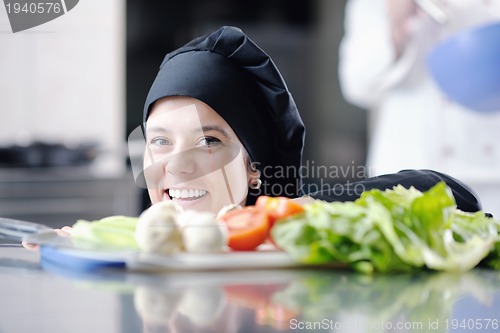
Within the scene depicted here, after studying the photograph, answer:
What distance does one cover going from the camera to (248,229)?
0.62m

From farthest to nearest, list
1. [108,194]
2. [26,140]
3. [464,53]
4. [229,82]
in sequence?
[26,140], [108,194], [464,53], [229,82]

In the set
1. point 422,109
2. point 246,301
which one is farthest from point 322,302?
point 422,109

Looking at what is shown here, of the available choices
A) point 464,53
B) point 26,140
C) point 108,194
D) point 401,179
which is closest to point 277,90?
point 401,179

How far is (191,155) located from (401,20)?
1.64 meters

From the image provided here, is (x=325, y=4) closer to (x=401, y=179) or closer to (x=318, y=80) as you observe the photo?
(x=318, y=80)

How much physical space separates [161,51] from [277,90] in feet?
6.13

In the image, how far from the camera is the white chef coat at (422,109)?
7.64 ft

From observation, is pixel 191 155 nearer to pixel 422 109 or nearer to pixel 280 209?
pixel 280 209

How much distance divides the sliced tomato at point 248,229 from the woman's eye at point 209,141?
0.41 m

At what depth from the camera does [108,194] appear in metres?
2.35

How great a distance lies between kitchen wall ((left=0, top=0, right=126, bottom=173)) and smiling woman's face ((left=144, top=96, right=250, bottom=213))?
5.28 ft

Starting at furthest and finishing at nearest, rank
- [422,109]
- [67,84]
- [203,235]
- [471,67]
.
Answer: [67,84] < [422,109] < [471,67] < [203,235]

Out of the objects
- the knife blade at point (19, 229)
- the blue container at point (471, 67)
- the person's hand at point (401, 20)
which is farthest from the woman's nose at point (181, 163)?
the person's hand at point (401, 20)

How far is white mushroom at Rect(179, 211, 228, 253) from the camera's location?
1.89 feet
